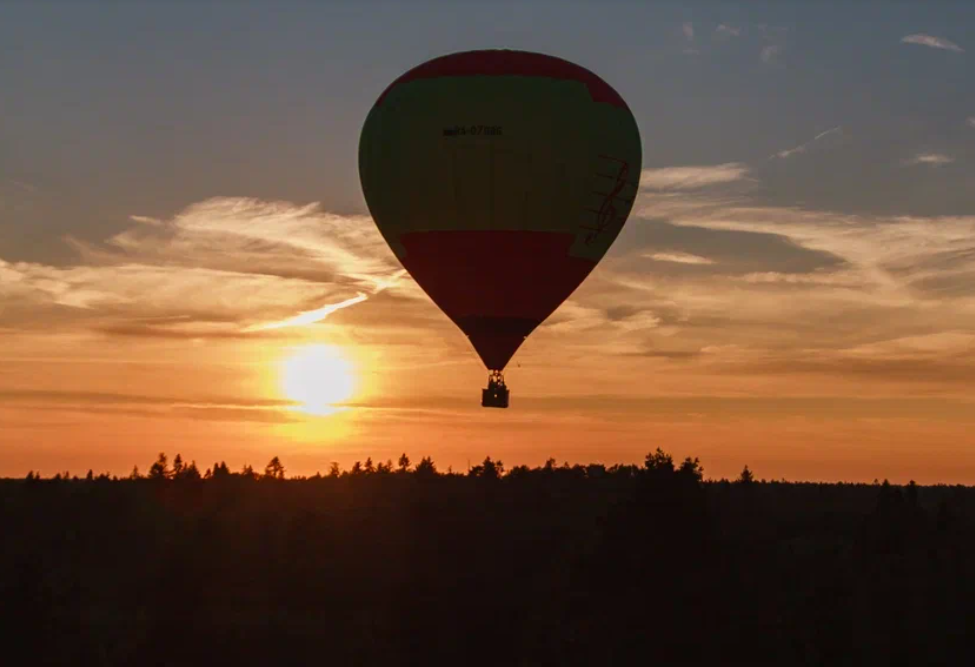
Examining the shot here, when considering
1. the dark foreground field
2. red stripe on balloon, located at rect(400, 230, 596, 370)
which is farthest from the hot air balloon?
the dark foreground field

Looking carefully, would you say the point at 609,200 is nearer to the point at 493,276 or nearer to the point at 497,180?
the point at 497,180

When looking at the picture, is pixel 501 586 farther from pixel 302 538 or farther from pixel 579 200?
pixel 579 200

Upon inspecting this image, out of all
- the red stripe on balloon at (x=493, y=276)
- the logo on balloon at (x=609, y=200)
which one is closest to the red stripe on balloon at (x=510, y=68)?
the logo on balloon at (x=609, y=200)

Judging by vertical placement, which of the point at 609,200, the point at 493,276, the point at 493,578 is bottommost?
the point at 493,578

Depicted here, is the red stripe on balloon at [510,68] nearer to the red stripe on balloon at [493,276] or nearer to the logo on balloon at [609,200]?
the logo on balloon at [609,200]

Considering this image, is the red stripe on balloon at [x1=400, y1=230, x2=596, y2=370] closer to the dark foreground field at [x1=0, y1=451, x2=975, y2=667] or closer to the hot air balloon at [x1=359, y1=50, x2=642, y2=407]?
the hot air balloon at [x1=359, y1=50, x2=642, y2=407]

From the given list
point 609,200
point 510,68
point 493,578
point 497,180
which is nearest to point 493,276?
point 497,180

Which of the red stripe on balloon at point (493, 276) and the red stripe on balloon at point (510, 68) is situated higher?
the red stripe on balloon at point (510, 68)
